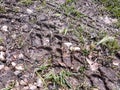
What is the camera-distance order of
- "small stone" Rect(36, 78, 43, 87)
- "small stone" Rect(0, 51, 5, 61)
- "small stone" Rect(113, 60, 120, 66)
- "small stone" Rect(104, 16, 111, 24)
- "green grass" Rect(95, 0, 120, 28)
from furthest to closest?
"green grass" Rect(95, 0, 120, 28), "small stone" Rect(104, 16, 111, 24), "small stone" Rect(113, 60, 120, 66), "small stone" Rect(0, 51, 5, 61), "small stone" Rect(36, 78, 43, 87)

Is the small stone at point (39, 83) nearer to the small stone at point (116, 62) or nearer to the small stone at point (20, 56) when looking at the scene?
the small stone at point (20, 56)

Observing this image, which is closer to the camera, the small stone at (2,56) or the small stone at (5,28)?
the small stone at (2,56)

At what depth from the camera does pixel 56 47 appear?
458cm

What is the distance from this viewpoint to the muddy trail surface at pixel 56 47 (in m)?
4.10

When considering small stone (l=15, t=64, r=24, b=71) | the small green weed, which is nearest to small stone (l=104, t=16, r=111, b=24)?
the small green weed

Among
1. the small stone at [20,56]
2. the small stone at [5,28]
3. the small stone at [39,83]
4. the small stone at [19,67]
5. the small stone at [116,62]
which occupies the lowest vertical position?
the small stone at [39,83]

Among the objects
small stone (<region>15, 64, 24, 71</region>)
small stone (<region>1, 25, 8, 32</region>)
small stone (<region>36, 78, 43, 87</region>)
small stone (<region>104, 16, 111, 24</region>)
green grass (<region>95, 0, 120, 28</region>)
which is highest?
green grass (<region>95, 0, 120, 28</region>)

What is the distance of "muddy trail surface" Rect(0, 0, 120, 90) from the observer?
4.10m

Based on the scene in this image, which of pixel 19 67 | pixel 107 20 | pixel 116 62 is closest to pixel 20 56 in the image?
pixel 19 67

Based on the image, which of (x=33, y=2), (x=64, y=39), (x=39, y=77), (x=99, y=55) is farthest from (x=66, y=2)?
(x=39, y=77)

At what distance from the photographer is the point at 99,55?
459 cm

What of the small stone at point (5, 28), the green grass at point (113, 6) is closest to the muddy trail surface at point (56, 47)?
the small stone at point (5, 28)

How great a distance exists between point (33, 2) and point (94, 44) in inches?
61.5

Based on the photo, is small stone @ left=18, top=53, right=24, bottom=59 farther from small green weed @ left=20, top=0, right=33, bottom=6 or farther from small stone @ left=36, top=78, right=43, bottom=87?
small green weed @ left=20, top=0, right=33, bottom=6
